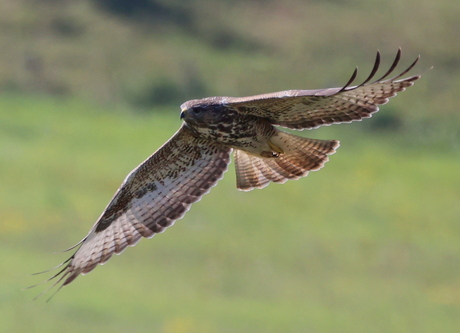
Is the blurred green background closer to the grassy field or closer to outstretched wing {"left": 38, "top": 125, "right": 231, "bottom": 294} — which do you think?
the grassy field

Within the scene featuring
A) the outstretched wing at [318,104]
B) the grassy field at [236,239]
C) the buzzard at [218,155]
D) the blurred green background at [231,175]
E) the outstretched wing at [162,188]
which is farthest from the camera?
the blurred green background at [231,175]

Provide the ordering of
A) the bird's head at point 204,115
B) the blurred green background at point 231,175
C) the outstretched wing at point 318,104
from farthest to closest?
1. the blurred green background at point 231,175
2. the bird's head at point 204,115
3. the outstretched wing at point 318,104

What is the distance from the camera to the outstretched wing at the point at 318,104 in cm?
742

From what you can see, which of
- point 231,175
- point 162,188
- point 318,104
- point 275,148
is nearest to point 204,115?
point 275,148

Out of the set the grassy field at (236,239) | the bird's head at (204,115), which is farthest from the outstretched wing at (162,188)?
the grassy field at (236,239)

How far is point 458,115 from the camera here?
27.7 m

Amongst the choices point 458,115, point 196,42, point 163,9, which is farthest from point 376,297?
point 163,9

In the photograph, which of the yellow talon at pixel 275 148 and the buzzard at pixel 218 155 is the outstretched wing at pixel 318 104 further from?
the yellow talon at pixel 275 148

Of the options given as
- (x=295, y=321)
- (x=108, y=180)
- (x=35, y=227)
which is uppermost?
(x=108, y=180)

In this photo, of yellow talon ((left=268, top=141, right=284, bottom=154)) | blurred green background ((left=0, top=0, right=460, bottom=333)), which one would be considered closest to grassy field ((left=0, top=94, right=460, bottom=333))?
blurred green background ((left=0, top=0, right=460, bottom=333))

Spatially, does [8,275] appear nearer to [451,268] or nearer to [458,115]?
[451,268]

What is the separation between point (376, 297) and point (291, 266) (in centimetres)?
195

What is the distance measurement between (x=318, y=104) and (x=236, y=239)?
48.1 feet

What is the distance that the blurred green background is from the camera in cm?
1947
